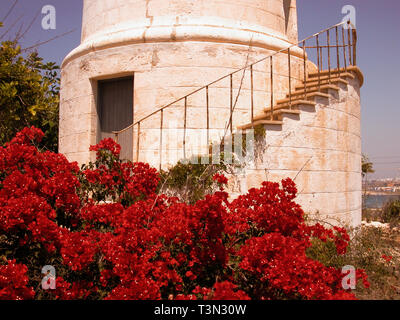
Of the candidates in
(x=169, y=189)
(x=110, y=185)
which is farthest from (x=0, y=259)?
(x=169, y=189)

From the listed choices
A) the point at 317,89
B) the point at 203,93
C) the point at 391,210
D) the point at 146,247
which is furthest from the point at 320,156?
the point at 391,210

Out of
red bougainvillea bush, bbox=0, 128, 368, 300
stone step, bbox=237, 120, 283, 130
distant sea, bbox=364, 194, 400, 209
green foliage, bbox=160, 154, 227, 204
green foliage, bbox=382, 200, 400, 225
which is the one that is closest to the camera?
red bougainvillea bush, bbox=0, 128, 368, 300

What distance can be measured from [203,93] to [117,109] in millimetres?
2008

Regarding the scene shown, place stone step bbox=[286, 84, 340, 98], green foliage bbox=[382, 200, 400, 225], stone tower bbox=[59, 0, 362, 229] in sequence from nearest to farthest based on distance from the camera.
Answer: stone tower bbox=[59, 0, 362, 229] < stone step bbox=[286, 84, 340, 98] < green foliage bbox=[382, 200, 400, 225]

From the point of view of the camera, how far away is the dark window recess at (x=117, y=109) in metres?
7.33

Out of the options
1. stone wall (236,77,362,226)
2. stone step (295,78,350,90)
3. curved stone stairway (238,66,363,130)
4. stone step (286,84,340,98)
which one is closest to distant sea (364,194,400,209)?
stone wall (236,77,362,226)

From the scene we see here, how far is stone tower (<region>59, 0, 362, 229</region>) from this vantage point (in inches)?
251

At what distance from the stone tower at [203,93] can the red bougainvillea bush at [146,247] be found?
239 centimetres

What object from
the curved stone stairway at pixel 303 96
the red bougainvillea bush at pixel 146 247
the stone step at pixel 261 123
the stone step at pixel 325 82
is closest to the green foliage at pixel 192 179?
the stone step at pixel 261 123

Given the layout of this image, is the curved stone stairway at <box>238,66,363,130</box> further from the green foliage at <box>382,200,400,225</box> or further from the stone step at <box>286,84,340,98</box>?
the green foliage at <box>382,200,400,225</box>

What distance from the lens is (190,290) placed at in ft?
10.9

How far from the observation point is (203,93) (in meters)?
6.74

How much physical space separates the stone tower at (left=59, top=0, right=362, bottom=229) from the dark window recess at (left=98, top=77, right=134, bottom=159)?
0.07ft

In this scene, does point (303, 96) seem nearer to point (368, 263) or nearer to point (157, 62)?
point (157, 62)
